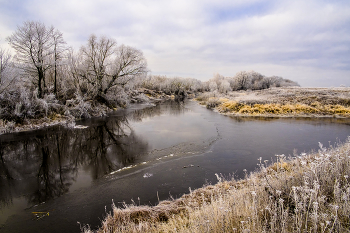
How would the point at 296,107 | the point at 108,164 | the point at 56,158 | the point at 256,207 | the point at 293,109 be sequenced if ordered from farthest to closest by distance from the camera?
the point at 296,107 → the point at 293,109 → the point at 56,158 → the point at 108,164 → the point at 256,207

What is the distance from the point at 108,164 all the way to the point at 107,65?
66.1ft

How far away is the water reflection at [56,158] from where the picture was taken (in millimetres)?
6531

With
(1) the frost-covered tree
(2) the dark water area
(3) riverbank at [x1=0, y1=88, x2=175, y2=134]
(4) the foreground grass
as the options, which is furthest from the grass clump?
(4) the foreground grass

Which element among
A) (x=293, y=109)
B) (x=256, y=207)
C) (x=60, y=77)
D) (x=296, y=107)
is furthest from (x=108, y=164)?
(x=296, y=107)

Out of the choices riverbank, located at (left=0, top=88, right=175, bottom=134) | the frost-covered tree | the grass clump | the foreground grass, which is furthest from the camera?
the frost-covered tree

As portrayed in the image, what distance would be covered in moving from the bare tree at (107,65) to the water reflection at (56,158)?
12809mm

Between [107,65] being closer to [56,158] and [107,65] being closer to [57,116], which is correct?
[57,116]

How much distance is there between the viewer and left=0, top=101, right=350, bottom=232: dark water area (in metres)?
5.52

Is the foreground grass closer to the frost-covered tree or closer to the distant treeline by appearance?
the distant treeline

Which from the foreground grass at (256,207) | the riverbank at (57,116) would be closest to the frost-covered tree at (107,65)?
the riverbank at (57,116)

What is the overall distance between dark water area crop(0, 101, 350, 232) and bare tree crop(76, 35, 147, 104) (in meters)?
12.3

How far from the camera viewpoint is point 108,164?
8438 mm

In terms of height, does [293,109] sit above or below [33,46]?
below

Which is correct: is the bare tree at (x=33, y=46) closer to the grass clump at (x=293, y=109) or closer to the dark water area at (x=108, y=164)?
the dark water area at (x=108, y=164)
